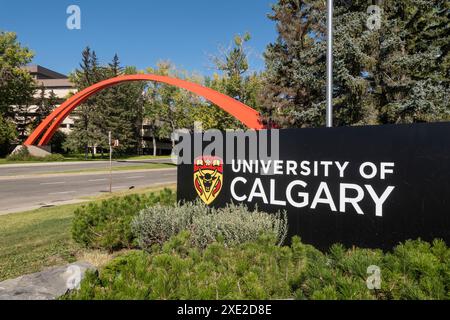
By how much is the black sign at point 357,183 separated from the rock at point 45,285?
134 inches

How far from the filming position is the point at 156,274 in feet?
9.06

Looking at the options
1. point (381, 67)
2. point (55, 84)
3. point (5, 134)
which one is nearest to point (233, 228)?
point (381, 67)

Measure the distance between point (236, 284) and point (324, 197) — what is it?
11.2 ft

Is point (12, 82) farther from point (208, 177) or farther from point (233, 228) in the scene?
point (233, 228)

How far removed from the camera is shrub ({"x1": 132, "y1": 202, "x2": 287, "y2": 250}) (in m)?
5.29

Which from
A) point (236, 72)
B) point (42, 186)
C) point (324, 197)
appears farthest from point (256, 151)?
point (236, 72)

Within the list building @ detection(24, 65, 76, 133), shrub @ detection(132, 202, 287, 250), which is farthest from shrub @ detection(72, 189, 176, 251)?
building @ detection(24, 65, 76, 133)

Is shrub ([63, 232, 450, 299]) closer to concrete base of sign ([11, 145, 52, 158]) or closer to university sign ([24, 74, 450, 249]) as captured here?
university sign ([24, 74, 450, 249])

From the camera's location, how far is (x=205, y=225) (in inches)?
215

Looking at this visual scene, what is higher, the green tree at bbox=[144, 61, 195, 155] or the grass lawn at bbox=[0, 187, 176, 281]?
the green tree at bbox=[144, 61, 195, 155]

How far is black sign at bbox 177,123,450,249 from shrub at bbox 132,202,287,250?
1.42 ft

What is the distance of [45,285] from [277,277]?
2.27 m
